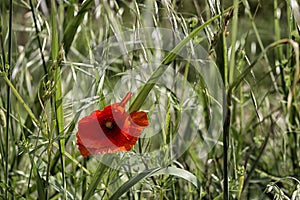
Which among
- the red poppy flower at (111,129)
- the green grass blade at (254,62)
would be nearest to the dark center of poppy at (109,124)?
the red poppy flower at (111,129)

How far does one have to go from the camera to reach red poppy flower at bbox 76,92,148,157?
84 centimetres

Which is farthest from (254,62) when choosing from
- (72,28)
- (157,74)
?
(72,28)

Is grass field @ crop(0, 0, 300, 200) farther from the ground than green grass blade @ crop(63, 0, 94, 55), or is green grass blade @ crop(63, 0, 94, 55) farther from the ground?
green grass blade @ crop(63, 0, 94, 55)

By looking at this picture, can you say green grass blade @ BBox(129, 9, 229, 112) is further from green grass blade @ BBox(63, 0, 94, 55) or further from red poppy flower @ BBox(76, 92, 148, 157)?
green grass blade @ BBox(63, 0, 94, 55)

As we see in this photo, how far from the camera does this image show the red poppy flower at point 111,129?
84cm

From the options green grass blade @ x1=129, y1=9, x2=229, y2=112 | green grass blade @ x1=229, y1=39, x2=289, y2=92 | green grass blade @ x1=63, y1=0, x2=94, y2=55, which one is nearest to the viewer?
green grass blade @ x1=229, y1=39, x2=289, y2=92

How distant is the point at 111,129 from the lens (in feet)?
2.83

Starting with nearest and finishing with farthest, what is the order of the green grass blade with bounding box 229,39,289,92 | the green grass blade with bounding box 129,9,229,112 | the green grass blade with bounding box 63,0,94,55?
the green grass blade with bounding box 229,39,289,92 < the green grass blade with bounding box 129,9,229,112 < the green grass blade with bounding box 63,0,94,55

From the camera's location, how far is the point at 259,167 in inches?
60.9

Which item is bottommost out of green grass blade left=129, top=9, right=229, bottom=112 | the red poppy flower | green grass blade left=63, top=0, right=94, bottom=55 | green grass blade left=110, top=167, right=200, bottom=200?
green grass blade left=110, top=167, right=200, bottom=200

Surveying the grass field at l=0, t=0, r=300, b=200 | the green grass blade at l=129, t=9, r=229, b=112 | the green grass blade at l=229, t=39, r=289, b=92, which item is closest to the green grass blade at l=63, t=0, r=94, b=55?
the grass field at l=0, t=0, r=300, b=200

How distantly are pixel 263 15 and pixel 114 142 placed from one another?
2.44 m

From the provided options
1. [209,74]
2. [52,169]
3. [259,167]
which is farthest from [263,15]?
[52,169]

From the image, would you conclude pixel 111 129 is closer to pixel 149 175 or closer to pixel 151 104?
pixel 149 175
